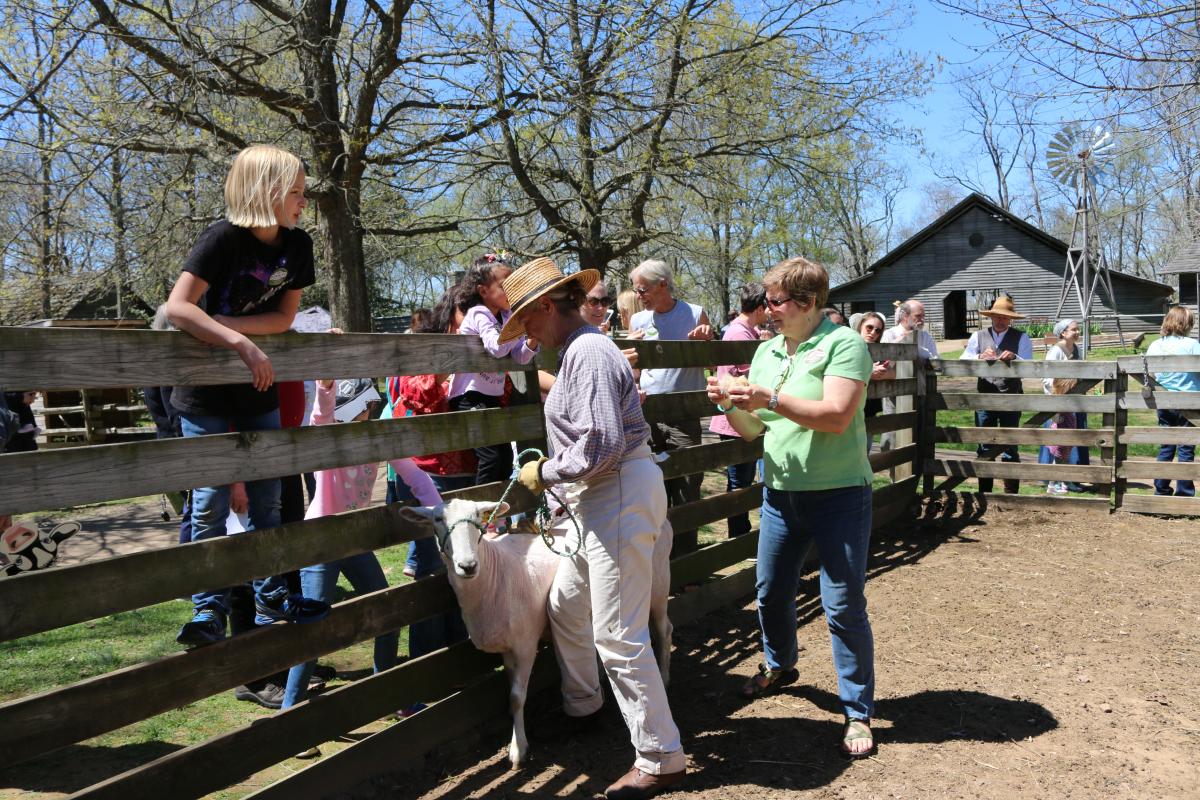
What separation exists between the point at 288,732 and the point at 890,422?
6.69 metres

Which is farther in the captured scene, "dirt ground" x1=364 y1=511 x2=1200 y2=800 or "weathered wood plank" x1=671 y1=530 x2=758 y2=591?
"weathered wood plank" x1=671 y1=530 x2=758 y2=591

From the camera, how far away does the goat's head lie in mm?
3650

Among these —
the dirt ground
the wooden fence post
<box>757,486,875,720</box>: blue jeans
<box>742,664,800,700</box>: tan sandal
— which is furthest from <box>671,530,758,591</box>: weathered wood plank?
the wooden fence post

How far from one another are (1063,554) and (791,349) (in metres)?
4.54

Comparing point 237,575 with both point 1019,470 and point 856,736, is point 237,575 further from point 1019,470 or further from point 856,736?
point 1019,470

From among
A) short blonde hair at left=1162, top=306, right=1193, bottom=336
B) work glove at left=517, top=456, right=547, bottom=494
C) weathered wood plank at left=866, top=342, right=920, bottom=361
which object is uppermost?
short blonde hair at left=1162, top=306, right=1193, bottom=336

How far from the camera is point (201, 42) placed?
404 inches

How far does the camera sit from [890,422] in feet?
28.4

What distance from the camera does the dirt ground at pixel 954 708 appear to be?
147 inches

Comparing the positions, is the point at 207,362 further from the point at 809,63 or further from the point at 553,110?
the point at 809,63

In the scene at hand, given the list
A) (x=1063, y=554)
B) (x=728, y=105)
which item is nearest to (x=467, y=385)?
(x=1063, y=554)

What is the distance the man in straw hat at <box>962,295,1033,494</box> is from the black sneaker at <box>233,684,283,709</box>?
725 centimetres

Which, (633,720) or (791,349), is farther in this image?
(791,349)

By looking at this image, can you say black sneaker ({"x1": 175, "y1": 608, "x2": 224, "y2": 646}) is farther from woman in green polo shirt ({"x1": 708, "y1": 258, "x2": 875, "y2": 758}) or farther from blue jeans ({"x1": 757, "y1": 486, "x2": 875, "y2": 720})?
blue jeans ({"x1": 757, "y1": 486, "x2": 875, "y2": 720})
